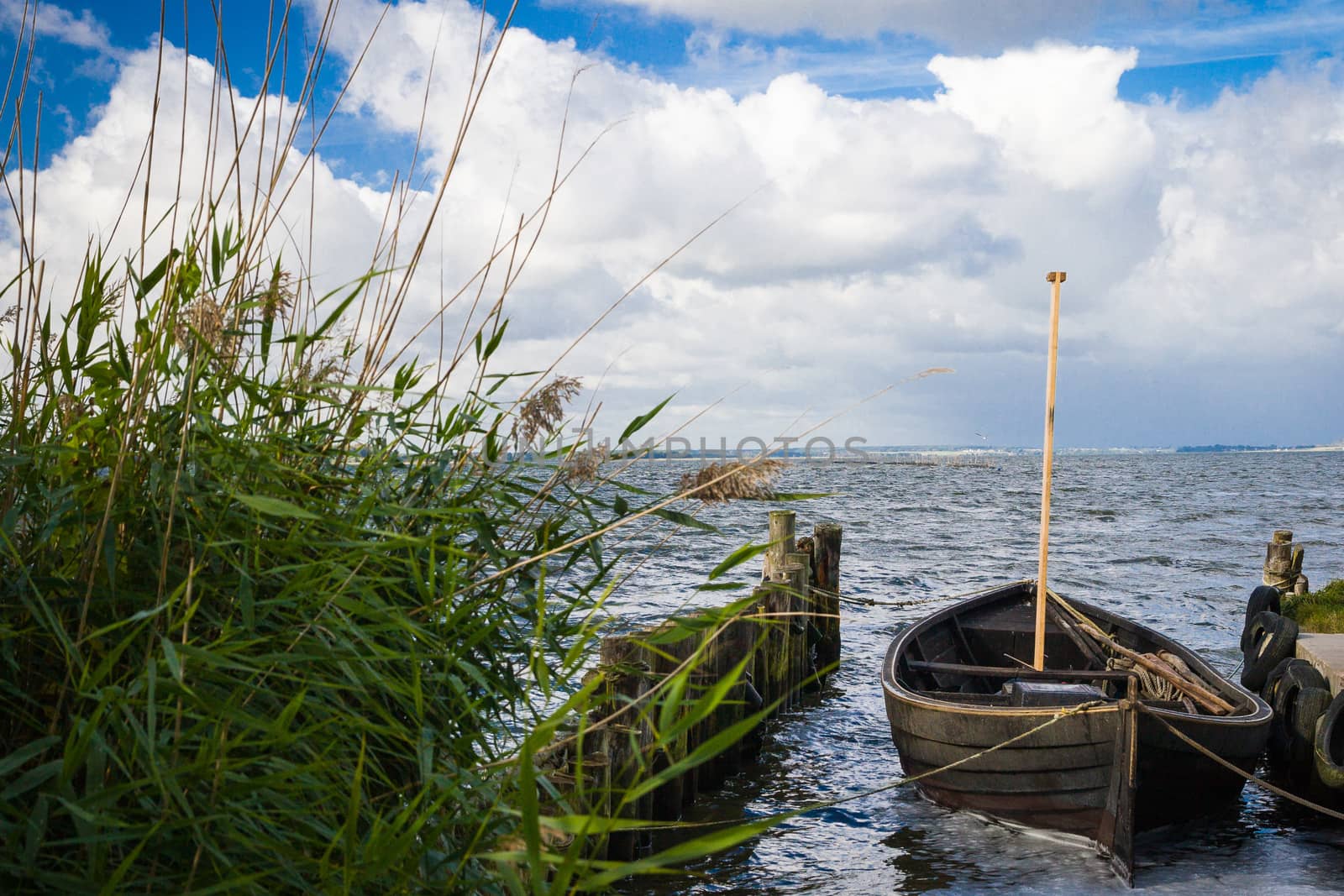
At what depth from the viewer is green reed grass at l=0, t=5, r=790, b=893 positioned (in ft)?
5.47

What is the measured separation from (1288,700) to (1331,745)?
1003 mm

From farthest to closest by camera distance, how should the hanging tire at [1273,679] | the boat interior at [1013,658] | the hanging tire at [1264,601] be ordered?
the hanging tire at [1264,601] → the hanging tire at [1273,679] → the boat interior at [1013,658]

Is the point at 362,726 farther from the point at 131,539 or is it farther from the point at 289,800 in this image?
the point at 131,539

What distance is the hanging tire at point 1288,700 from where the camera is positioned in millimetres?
7520

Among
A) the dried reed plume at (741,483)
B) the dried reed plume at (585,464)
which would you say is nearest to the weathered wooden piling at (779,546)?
the dried reed plume at (585,464)

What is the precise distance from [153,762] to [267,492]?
0.65m

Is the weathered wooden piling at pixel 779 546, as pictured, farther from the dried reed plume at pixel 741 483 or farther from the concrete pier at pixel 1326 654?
the dried reed plume at pixel 741 483

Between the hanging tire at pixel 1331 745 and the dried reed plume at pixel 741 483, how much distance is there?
690cm

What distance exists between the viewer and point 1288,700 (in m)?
7.92

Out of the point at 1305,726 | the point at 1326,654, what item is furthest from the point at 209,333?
the point at 1326,654

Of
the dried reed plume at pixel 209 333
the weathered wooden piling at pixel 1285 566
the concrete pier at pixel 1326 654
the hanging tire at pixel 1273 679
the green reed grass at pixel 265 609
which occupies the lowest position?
the hanging tire at pixel 1273 679

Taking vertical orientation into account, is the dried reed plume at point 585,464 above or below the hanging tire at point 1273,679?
above

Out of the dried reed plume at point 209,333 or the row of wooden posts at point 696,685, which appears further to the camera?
the dried reed plume at point 209,333

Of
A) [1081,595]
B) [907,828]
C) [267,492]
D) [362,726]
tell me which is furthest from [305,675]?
[1081,595]
